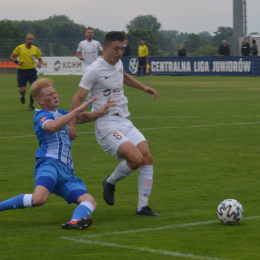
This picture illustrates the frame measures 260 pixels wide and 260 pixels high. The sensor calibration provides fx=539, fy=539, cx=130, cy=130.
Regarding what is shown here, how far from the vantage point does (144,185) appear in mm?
5660

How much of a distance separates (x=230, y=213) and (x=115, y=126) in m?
1.60

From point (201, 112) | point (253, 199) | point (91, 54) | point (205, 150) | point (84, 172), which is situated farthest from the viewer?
point (91, 54)

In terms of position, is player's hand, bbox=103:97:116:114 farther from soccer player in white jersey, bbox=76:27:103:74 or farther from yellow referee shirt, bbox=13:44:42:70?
soccer player in white jersey, bbox=76:27:103:74

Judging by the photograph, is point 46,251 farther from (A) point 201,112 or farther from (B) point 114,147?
(A) point 201,112

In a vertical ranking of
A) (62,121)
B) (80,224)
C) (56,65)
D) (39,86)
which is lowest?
(80,224)

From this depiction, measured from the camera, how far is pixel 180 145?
32.7 feet

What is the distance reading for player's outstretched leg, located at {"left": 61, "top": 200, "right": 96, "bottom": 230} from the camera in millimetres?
4852

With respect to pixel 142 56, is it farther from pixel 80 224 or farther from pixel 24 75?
pixel 80 224

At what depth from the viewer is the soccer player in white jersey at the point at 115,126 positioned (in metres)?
5.63

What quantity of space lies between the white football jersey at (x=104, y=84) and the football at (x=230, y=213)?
1611 millimetres

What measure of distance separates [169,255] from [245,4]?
127 feet

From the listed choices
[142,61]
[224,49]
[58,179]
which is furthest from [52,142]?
[142,61]

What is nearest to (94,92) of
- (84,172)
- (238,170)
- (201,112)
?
(84,172)

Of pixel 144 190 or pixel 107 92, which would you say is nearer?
pixel 144 190
